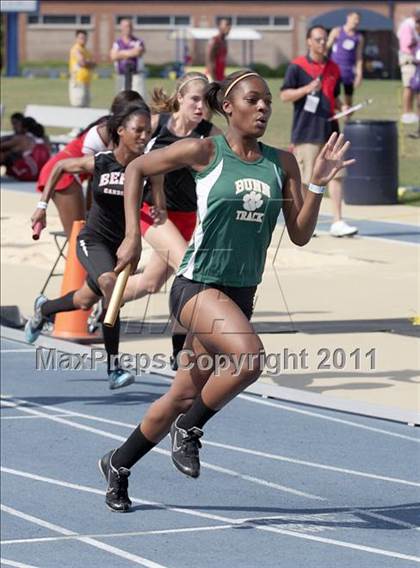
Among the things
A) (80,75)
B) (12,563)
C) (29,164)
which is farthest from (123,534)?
(80,75)

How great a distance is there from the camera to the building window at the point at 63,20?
277 feet

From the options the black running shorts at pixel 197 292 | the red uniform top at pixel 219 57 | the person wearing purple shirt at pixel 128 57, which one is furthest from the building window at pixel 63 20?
the black running shorts at pixel 197 292

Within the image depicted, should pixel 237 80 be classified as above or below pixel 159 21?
above

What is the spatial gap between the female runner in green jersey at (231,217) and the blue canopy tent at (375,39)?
2108 inches

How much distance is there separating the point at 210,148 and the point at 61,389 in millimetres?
8055

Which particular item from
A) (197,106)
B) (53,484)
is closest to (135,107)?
(197,106)

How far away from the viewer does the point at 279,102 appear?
30.2m

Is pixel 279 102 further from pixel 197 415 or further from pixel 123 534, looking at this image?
pixel 197 415

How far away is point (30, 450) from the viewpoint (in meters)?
12.4

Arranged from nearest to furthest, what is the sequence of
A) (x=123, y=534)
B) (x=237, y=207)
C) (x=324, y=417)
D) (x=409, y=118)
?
(x=237, y=207)
(x=123, y=534)
(x=324, y=417)
(x=409, y=118)

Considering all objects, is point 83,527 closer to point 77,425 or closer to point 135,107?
point 77,425

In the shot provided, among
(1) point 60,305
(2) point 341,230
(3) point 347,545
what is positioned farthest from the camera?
(2) point 341,230

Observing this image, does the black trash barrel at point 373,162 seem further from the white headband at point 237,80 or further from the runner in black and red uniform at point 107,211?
the white headband at point 237,80

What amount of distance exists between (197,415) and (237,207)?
1.01 m
